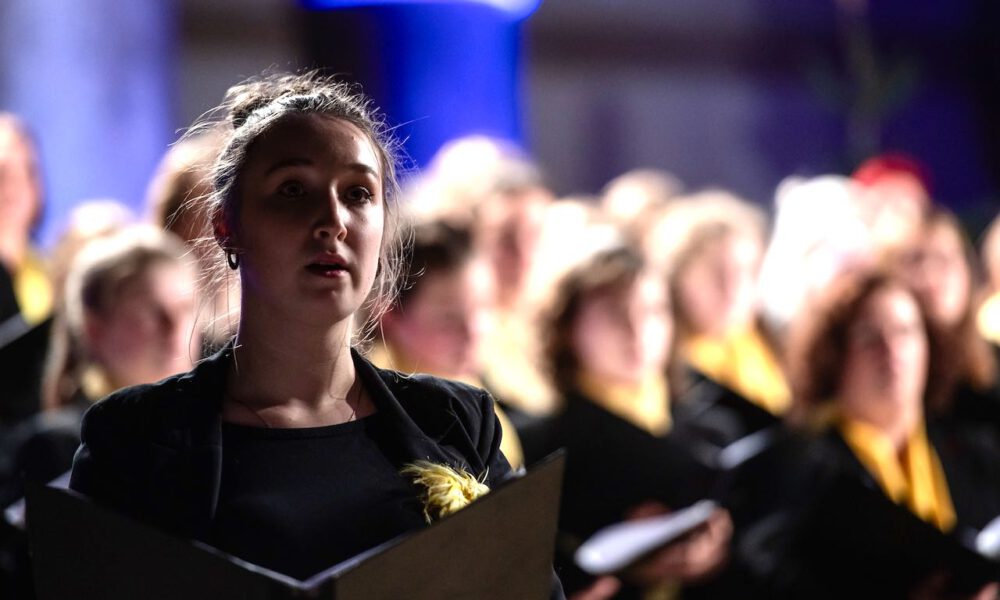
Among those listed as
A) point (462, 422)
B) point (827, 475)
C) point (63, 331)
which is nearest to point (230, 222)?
point (462, 422)

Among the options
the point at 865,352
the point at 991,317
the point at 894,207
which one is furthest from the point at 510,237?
the point at 894,207

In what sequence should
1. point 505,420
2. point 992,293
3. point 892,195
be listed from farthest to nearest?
point 892,195
point 992,293
point 505,420

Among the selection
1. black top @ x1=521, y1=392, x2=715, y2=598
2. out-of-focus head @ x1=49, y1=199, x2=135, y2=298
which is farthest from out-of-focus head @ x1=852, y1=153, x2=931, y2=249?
out-of-focus head @ x1=49, y1=199, x2=135, y2=298

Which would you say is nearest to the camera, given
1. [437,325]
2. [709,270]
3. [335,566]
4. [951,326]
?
[335,566]

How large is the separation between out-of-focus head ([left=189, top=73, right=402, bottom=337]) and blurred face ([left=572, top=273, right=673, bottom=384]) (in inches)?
76.6

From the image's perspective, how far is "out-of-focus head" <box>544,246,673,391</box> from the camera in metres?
2.98

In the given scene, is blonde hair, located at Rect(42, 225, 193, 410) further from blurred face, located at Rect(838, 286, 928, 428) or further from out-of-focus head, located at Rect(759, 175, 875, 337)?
out-of-focus head, located at Rect(759, 175, 875, 337)

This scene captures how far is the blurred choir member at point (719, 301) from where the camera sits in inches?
150

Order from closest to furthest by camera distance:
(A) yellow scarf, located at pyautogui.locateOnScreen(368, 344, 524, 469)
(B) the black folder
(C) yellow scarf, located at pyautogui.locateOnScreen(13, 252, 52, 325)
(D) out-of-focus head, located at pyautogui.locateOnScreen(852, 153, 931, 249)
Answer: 1. (B) the black folder
2. (A) yellow scarf, located at pyautogui.locateOnScreen(368, 344, 524, 469)
3. (C) yellow scarf, located at pyautogui.locateOnScreen(13, 252, 52, 325)
4. (D) out-of-focus head, located at pyautogui.locateOnScreen(852, 153, 931, 249)

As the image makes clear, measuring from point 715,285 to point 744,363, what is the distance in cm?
30

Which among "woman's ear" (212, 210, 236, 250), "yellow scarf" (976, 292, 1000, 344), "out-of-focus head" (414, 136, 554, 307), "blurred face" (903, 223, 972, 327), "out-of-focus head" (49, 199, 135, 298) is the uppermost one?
"woman's ear" (212, 210, 236, 250)

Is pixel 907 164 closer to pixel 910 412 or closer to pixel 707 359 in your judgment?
pixel 707 359

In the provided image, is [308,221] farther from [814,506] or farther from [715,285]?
[715,285]

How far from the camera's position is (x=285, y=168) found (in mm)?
975
